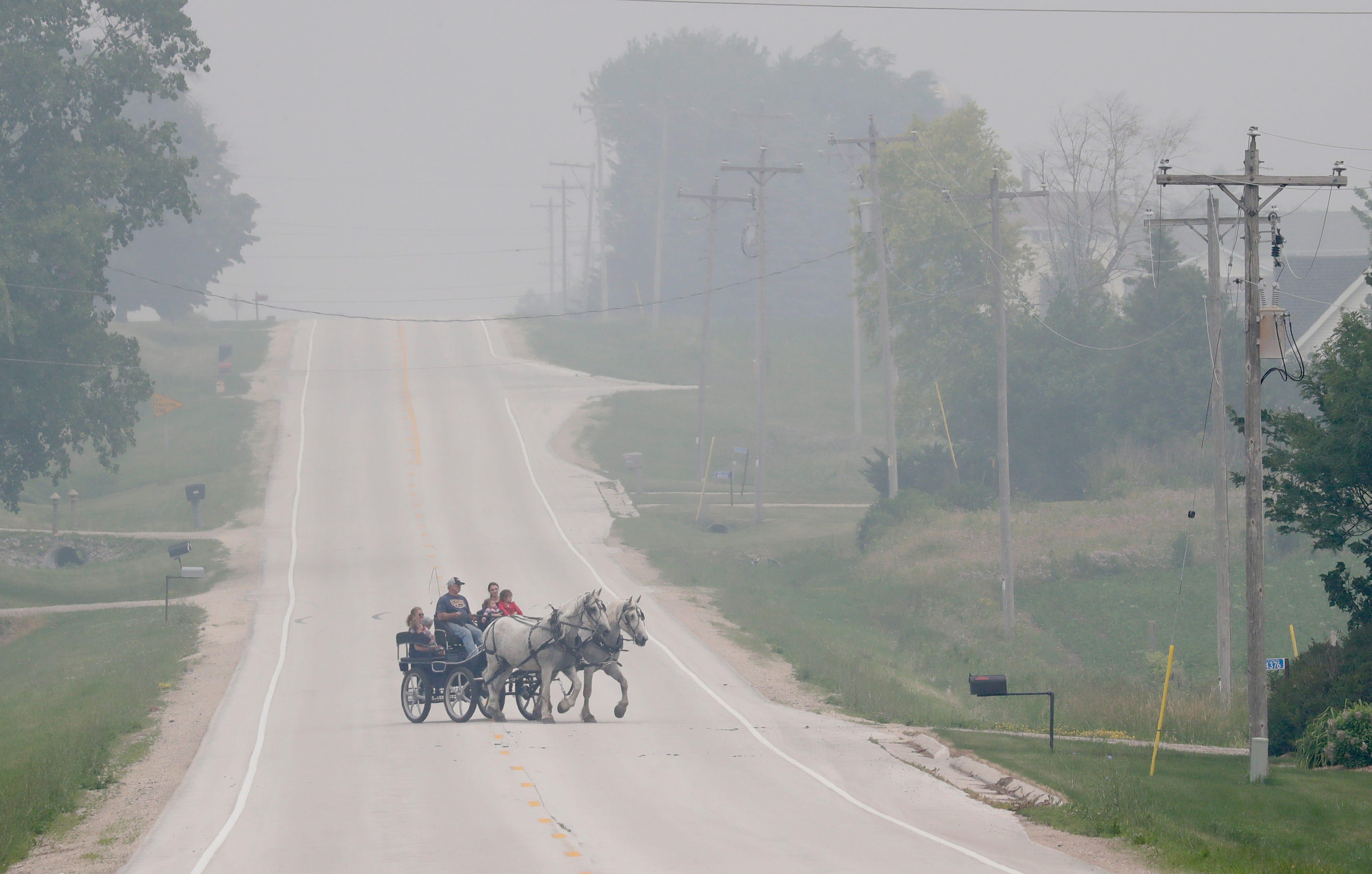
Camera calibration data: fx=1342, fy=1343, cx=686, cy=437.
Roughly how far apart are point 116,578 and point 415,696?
77.7 ft

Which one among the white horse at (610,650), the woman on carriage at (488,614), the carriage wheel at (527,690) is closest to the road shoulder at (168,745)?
the woman on carriage at (488,614)

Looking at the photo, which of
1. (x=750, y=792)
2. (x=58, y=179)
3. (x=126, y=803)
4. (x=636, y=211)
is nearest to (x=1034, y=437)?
(x=58, y=179)

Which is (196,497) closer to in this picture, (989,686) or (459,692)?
(459,692)

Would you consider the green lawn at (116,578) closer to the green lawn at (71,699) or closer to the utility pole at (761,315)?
the green lawn at (71,699)

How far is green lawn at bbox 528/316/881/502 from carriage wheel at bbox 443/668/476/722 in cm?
3355

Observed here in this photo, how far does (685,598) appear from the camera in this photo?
122 feet

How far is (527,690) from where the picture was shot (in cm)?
2203

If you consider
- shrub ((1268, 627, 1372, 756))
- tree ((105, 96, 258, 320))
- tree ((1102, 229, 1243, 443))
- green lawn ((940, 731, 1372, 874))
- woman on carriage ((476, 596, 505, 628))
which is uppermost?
tree ((105, 96, 258, 320))

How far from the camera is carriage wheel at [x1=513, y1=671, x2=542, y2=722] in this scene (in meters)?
21.7

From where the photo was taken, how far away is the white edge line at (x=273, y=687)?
557 inches

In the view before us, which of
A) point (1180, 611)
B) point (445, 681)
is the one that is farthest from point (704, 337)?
point (445, 681)

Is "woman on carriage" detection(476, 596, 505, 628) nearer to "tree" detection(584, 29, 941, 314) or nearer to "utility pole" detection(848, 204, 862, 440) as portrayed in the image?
"utility pole" detection(848, 204, 862, 440)

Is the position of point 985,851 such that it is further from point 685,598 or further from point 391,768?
point 685,598

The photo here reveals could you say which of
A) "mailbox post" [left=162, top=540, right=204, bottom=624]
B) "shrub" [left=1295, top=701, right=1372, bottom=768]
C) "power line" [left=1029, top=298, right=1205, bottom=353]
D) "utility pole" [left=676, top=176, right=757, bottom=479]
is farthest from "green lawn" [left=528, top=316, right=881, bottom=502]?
"shrub" [left=1295, top=701, right=1372, bottom=768]
